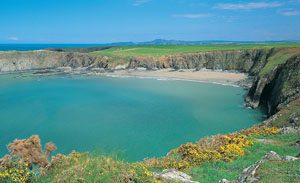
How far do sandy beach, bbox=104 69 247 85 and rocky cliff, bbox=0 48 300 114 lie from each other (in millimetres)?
5255

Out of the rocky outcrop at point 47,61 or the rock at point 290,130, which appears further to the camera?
the rocky outcrop at point 47,61

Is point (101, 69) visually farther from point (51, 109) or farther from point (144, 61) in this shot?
point (51, 109)

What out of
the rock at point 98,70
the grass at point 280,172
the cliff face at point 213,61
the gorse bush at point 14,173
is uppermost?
the gorse bush at point 14,173

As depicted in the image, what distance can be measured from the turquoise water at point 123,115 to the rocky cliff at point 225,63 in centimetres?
526

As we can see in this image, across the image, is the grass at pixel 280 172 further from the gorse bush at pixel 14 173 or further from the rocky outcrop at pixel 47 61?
the rocky outcrop at pixel 47 61

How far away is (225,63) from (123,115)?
65103 millimetres

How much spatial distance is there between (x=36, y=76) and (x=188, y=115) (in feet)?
244

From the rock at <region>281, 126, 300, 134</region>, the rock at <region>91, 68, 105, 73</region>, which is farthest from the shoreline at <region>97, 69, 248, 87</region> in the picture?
the rock at <region>281, 126, 300, 134</region>

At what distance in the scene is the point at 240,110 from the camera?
53.8 meters

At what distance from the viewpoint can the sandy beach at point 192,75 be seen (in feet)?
295

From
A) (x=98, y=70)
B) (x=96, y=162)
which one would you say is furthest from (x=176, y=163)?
(x=98, y=70)

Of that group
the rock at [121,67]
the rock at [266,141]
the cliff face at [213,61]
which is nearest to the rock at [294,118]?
the rock at [266,141]

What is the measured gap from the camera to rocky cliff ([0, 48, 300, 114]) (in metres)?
51.9

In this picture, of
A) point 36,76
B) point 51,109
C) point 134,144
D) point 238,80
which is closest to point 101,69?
point 36,76
